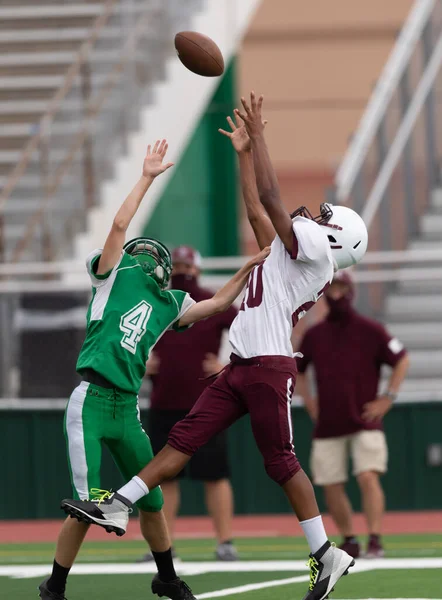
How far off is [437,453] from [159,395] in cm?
366

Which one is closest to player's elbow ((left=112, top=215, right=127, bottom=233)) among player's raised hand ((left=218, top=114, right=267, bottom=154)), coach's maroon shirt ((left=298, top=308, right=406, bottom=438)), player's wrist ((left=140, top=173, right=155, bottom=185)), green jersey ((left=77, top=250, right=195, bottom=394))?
green jersey ((left=77, top=250, right=195, bottom=394))

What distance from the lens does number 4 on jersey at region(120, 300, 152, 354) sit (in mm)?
7242

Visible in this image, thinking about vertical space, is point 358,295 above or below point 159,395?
above

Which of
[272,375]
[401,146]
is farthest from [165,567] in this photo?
[401,146]

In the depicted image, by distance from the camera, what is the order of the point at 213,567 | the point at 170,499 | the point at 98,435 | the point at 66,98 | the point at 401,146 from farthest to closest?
the point at 66,98 < the point at 401,146 < the point at 170,499 < the point at 213,567 < the point at 98,435

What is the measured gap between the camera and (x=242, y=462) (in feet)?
43.1

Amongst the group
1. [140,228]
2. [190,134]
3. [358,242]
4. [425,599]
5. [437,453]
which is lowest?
[425,599]

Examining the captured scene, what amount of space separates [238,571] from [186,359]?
5.85 feet

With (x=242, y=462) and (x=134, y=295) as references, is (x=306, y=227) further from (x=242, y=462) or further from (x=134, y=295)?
(x=242, y=462)

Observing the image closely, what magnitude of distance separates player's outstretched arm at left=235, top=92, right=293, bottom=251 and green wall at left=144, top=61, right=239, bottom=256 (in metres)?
11.1

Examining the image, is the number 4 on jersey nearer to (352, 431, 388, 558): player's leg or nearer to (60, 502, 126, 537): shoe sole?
(60, 502, 126, 537): shoe sole

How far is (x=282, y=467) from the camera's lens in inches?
283

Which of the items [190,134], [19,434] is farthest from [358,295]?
[190,134]

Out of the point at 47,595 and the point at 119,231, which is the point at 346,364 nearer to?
the point at 119,231
